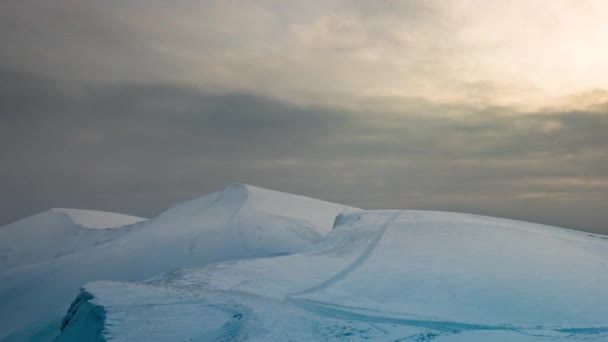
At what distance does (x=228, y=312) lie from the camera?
28.3 feet

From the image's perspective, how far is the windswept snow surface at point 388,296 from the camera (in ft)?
26.6

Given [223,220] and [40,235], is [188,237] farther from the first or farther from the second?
[40,235]

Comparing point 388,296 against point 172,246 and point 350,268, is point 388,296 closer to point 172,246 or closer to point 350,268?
point 350,268

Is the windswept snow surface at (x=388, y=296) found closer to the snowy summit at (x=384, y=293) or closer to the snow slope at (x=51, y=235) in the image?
the snowy summit at (x=384, y=293)

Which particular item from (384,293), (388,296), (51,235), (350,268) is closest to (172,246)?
(350,268)

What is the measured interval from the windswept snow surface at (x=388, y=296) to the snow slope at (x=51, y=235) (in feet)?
59.1

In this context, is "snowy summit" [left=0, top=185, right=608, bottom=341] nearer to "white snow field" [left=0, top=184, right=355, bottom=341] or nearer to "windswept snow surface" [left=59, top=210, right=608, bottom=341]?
"windswept snow surface" [left=59, top=210, right=608, bottom=341]

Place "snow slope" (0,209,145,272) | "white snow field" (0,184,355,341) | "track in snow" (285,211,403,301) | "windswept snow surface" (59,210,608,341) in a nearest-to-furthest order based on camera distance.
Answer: "windswept snow surface" (59,210,608,341) → "track in snow" (285,211,403,301) → "white snow field" (0,184,355,341) → "snow slope" (0,209,145,272)

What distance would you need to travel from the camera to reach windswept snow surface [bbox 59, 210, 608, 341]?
809cm

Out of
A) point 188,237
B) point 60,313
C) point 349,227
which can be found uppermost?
point 349,227

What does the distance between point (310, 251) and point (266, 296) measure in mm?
4094

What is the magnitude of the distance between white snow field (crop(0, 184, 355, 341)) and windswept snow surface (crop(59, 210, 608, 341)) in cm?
586

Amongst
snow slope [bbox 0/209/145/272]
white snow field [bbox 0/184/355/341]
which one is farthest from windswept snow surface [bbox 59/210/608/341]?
snow slope [bbox 0/209/145/272]

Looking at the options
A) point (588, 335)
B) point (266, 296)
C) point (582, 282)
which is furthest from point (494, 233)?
point (266, 296)
